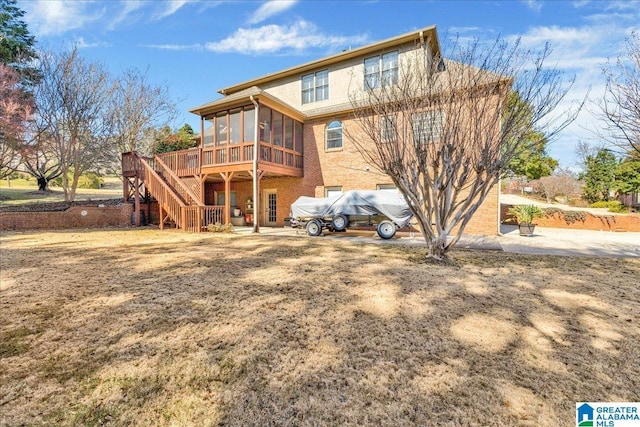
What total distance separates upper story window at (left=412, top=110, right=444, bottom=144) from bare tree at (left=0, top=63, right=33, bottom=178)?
54.5 feet

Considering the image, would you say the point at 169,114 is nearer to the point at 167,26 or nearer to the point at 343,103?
the point at 167,26

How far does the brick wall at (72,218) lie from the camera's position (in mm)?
13023

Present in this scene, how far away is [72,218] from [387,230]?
15.0 meters

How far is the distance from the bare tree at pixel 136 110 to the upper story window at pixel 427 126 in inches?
815

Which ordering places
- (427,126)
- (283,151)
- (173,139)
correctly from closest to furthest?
(427,126) < (283,151) < (173,139)

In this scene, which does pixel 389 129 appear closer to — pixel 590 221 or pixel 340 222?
pixel 340 222

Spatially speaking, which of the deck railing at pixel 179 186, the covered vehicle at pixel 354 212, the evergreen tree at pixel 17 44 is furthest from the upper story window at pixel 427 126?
the evergreen tree at pixel 17 44

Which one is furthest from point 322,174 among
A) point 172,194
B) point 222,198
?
point 222,198

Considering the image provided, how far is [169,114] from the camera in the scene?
22.8 metres

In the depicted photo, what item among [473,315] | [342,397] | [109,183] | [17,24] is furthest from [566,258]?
[109,183]

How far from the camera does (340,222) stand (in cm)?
1188

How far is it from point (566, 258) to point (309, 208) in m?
8.39

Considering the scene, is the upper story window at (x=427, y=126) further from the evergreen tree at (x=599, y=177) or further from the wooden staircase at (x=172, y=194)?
the evergreen tree at (x=599, y=177)

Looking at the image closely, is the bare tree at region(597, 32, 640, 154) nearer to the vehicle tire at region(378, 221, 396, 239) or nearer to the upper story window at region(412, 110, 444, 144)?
the upper story window at region(412, 110, 444, 144)
